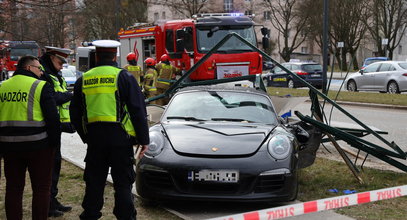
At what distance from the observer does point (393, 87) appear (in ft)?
78.6

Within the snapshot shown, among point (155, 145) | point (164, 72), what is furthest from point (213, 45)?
point (155, 145)

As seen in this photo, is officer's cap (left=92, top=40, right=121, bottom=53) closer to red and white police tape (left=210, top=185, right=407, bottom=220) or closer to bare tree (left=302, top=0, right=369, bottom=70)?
red and white police tape (left=210, top=185, right=407, bottom=220)

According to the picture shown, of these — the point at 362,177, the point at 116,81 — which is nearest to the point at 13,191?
the point at 116,81

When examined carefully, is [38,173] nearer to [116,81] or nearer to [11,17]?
[116,81]

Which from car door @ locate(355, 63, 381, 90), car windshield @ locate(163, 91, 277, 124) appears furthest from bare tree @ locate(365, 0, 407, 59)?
car windshield @ locate(163, 91, 277, 124)

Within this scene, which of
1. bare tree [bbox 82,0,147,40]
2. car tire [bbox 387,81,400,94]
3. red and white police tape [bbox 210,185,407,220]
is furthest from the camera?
car tire [bbox 387,81,400,94]

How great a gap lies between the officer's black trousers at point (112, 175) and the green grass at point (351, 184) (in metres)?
2.25

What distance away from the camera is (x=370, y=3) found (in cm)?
5644

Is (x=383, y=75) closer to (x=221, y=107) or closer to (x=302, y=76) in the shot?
(x=302, y=76)

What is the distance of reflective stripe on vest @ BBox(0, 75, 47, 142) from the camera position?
4.75 metres

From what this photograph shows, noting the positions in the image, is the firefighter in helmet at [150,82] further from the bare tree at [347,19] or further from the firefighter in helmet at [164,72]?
the bare tree at [347,19]

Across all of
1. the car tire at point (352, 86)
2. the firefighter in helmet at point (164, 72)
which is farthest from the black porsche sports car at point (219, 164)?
the car tire at point (352, 86)

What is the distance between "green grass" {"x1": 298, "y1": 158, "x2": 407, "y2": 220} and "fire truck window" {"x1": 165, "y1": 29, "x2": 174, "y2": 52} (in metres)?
10.8

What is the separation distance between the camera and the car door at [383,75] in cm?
2420
